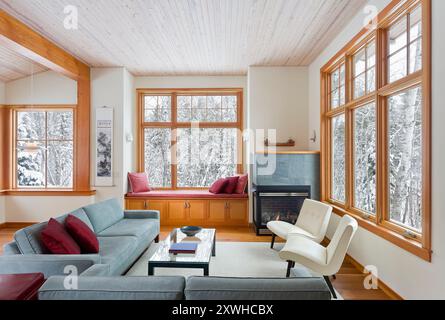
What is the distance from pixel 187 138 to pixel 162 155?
64cm

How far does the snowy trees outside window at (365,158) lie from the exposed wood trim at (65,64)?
4.27 meters

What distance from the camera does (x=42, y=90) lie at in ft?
16.1

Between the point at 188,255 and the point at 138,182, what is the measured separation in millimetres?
2858

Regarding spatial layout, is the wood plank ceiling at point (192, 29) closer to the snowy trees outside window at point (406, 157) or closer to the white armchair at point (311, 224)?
the snowy trees outside window at point (406, 157)

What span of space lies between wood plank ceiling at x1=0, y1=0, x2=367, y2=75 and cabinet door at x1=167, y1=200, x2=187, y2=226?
258cm

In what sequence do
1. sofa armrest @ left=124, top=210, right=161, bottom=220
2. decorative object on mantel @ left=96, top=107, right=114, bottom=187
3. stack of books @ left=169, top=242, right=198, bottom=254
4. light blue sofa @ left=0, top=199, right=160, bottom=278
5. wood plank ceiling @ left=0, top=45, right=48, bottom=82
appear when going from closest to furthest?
light blue sofa @ left=0, top=199, right=160, bottom=278, stack of books @ left=169, top=242, right=198, bottom=254, sofa armrest @ left=124, top=210, right=161, bottom=220, wood plank ceiling @ left=0, top=45, right=48, bottom=82, decorative object on mantel @ left=96, top=107, right=114, bottom=187

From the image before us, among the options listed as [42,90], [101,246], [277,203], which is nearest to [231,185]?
[277,203]

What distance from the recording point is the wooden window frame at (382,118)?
196 cm

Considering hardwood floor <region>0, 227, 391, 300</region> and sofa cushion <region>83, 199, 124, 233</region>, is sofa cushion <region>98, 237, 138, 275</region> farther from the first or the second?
hardwood floor <region>0, 227, 391, 300</region>

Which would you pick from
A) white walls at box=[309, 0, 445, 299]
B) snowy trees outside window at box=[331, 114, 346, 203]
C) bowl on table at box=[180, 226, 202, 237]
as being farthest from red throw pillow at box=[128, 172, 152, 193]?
white walls at box=[309, 0, 445, 299]

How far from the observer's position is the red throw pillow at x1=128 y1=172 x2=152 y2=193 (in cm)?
493

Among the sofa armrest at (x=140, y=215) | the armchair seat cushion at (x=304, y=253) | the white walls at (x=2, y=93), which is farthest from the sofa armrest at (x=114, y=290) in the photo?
the white walls at (x=2, y=93)

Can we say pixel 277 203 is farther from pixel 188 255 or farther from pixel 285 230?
pixel 188 255
